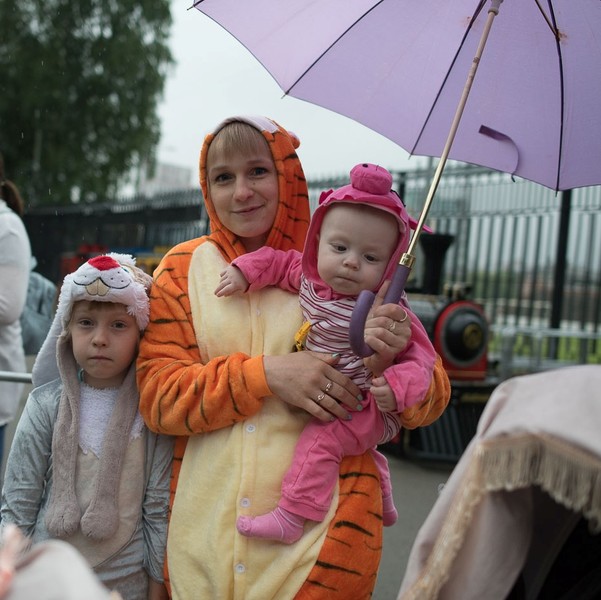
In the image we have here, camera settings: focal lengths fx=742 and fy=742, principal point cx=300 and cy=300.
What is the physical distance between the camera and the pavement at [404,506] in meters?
3.90

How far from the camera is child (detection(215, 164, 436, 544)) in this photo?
67.9 inches

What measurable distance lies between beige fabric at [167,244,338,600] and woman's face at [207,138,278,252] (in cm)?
19

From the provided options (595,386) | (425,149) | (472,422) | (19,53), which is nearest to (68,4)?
(19,53)

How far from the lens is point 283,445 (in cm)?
182

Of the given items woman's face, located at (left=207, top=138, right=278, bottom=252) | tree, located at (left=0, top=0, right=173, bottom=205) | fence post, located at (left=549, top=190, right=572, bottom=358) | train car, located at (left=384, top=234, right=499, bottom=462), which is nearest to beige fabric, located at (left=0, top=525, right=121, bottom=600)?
woman's face, located at (left=207, top=138, right=278, bottom=252)

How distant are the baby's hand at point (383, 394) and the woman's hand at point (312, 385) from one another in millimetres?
113

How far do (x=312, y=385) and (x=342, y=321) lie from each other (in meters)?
0.17

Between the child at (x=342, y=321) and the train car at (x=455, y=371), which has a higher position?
the child at (x=342, y=321)

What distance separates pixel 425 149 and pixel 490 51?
0.34 meters

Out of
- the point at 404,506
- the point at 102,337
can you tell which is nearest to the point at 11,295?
the point at 102,337

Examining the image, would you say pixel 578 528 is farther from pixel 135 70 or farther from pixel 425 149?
pixel 135 70

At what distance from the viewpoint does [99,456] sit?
1.89 m

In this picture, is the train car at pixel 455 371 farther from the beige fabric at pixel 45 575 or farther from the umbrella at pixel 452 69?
the beige fabric at pixel 45 575

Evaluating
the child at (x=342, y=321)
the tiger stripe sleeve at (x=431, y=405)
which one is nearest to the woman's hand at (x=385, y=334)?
the child at (x=342, y=321)
